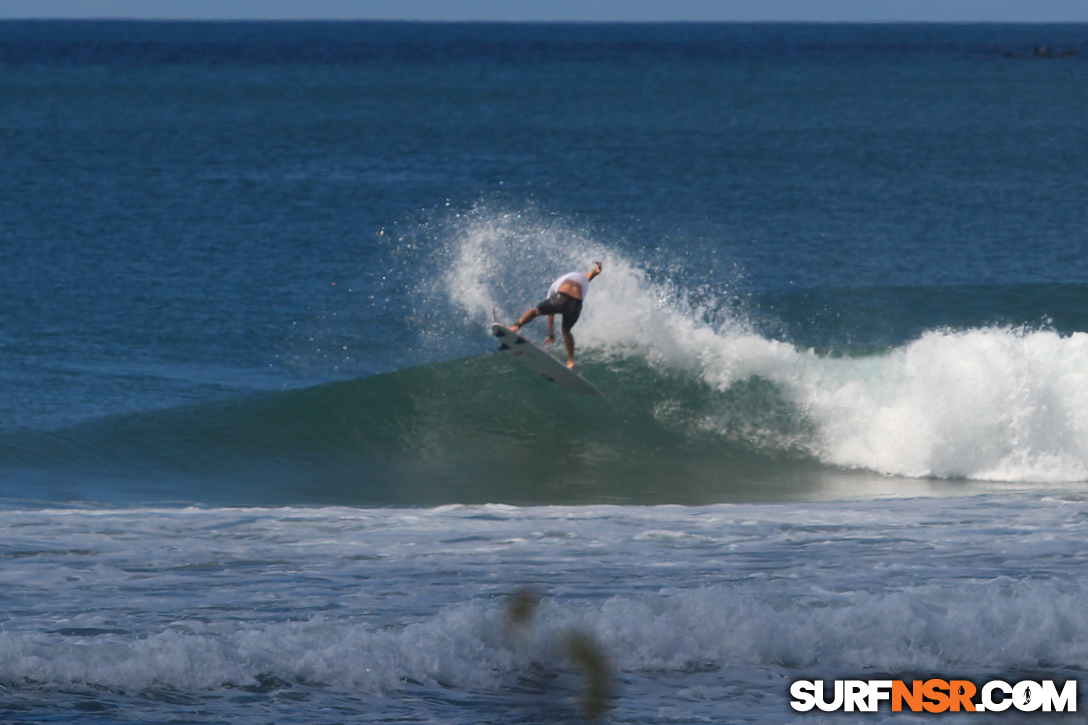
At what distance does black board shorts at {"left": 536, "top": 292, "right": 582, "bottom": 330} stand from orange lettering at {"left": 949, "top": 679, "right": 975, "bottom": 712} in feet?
19.9

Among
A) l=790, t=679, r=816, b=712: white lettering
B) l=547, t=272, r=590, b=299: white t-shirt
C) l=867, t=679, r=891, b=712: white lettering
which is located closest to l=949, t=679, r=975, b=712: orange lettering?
l=867, t=679, r=891, b=712: white lettering

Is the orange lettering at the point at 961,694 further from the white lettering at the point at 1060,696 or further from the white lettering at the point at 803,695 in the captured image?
the white lettering at the point at 803,695

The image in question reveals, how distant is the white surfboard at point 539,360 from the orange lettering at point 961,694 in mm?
6187

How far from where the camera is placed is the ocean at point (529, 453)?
24.3 ft

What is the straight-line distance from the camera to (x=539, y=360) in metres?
13.2

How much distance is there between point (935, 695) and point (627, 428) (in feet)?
27.3

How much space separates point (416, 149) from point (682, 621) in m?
44.1

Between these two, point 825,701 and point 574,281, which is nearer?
point 825,701

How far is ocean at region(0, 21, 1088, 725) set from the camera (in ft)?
24.3

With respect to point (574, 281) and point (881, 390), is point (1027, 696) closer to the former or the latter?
point (574, 281)

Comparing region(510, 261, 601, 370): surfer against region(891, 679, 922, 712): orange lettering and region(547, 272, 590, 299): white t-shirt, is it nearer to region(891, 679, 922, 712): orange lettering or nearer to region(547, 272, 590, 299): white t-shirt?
region(547, 272, 590, 299): white t-shirt

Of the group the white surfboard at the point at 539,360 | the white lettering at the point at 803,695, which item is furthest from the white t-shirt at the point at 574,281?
the white lettering at the point at 803,695

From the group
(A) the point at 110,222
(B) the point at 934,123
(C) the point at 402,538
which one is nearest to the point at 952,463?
(C) the point at 402,538

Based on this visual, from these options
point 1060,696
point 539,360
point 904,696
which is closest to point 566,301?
point 539,360
